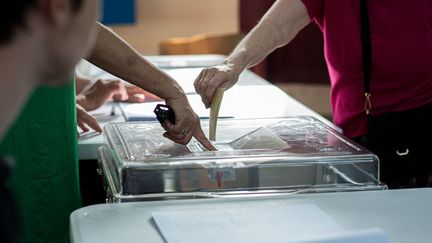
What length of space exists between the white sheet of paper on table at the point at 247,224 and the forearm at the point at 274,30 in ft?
2.35

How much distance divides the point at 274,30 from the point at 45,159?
0.76 metres

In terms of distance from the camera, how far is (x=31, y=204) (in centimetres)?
158

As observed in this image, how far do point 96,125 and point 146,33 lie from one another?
2798mm

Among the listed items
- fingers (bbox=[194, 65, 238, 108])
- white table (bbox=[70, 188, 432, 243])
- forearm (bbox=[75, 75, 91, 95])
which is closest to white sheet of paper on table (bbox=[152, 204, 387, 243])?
white table (bbox=[70, 188, 432, 243])

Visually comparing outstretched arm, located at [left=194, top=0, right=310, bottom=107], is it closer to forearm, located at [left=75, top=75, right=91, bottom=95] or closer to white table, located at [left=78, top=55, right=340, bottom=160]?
white table, located at [left=78, top=55, right=340, bottom=160]

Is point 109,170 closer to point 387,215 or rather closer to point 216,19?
point 387,215

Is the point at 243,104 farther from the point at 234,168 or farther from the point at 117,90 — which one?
the point at 234,168

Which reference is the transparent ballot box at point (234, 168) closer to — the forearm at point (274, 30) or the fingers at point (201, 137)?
the fingers at point (201, 137)

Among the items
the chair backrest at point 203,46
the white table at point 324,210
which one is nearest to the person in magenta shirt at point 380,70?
the white table at point 324,210

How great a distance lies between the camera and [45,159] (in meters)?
1.58

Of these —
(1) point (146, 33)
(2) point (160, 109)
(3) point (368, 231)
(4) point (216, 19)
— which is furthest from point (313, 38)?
(3) point (368, 231)

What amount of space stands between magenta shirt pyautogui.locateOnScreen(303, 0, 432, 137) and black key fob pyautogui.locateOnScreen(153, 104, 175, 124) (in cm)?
53

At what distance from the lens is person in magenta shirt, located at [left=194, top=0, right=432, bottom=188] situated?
1.94 meters

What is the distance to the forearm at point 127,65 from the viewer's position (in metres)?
1.67
